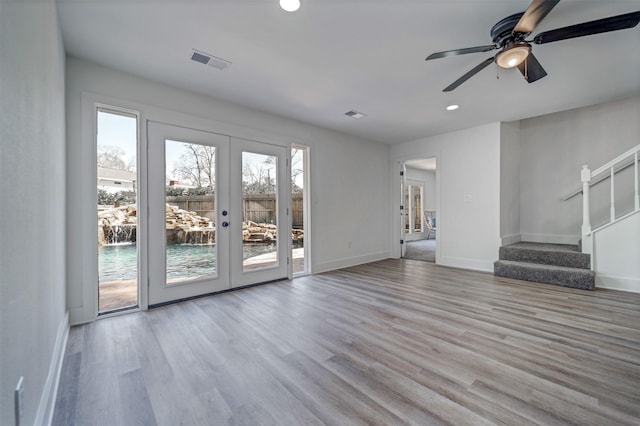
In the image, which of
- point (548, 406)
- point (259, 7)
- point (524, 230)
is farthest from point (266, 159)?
point (524, 230)

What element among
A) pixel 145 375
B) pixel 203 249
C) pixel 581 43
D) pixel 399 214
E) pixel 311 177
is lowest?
pixel 145 375

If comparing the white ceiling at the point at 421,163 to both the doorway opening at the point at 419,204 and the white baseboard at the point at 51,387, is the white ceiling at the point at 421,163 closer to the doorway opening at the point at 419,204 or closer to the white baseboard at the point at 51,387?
the doorway opening at the point at 419,204

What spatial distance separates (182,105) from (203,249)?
184 cm

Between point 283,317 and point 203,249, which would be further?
point 203,249

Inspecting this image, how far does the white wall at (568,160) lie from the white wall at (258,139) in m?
2.76

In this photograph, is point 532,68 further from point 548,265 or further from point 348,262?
point 348,262

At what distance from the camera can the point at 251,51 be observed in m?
2.50

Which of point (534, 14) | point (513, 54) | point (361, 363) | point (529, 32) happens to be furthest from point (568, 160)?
point (361, 363)

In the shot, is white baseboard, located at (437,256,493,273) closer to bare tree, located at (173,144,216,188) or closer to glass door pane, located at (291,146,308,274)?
glass door pane, located at (291,146,308,274)

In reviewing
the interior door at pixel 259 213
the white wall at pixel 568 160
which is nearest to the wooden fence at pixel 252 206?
the interior door at pixel 259 213

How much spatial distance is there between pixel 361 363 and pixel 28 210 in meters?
2.08

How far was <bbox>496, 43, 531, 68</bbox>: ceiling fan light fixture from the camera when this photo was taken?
2.11m

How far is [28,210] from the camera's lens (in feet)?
3.82

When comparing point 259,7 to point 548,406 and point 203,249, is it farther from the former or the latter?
point 548,406
